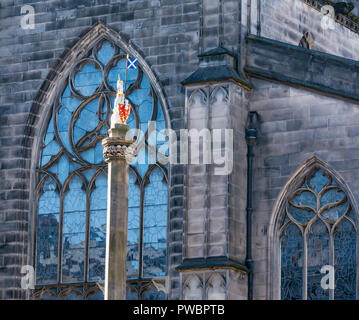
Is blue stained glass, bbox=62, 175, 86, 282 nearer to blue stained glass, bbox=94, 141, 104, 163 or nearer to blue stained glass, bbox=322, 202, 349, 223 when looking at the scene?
blue stained glass, bbox=94, 141, 104, 163

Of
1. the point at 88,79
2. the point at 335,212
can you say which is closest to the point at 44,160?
the point at 88,79

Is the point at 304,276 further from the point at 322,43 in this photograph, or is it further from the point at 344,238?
the point at 322,43

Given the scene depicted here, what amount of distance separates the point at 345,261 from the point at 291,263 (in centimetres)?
119

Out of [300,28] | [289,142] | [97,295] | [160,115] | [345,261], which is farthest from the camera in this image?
[300,28]

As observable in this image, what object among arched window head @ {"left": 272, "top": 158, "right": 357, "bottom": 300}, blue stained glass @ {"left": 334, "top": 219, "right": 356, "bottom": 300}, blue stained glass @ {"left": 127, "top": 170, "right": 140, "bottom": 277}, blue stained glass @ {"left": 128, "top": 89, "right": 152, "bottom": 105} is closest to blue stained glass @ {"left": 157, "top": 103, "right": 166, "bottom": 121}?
blue stained glass @ {"left": 128, "top": 89, "right": 152, "bottom": 105}

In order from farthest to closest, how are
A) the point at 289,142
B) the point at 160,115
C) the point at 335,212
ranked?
the point at 160,115, the point at 289,142, the point at 335,212

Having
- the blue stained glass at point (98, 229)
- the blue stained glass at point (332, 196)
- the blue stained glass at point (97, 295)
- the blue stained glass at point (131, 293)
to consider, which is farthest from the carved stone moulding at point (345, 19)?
the blue stained glass at point (97, 295)

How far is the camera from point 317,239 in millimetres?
29141

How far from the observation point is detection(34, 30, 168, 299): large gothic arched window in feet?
101

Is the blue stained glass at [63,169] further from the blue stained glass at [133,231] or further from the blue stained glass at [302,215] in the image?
the blue stained glass at [302,215]

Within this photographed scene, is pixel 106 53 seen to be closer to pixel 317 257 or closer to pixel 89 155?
pixel 89 155
